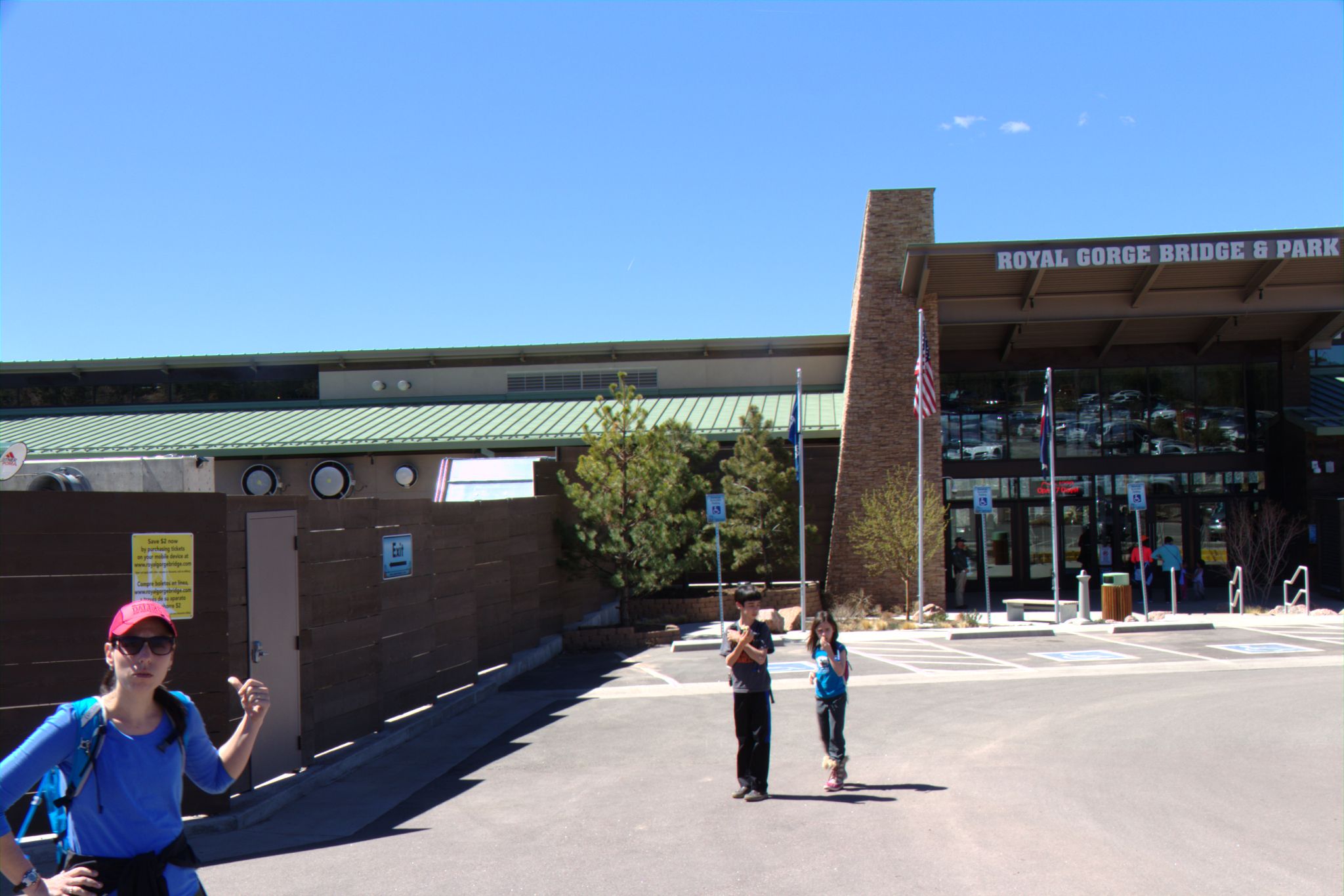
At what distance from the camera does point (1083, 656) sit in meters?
17.8

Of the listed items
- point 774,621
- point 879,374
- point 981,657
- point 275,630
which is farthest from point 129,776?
point 879,374

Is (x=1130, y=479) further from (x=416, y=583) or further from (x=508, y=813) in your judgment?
(x=508, y=813)

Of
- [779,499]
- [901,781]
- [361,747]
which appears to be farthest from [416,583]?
[779,499]

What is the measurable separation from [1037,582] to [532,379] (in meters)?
16.0

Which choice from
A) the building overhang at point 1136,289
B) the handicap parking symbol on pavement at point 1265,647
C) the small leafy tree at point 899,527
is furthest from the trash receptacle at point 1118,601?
the building overhang at point 1136,289

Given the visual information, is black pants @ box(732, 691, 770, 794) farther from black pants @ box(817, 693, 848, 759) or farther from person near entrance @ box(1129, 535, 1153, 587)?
person near entrance @ box(1129, 535, 1153, 587)

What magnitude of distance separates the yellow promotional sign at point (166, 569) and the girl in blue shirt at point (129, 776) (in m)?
4.95

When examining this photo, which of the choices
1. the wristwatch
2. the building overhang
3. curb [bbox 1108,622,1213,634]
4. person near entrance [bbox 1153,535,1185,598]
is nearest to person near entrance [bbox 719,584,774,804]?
the wristwatch

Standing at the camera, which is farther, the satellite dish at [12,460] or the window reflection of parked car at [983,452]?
the window reflection of parked car at [983,452]

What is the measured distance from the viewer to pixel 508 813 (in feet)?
29.3

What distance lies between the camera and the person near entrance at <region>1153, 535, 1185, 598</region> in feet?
88.2

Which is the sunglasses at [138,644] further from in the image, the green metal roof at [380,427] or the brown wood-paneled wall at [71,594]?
the green metal roof at [380,427]

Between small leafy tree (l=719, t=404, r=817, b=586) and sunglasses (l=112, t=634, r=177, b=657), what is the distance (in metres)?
21.7

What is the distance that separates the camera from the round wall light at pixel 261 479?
2994 centimetres
